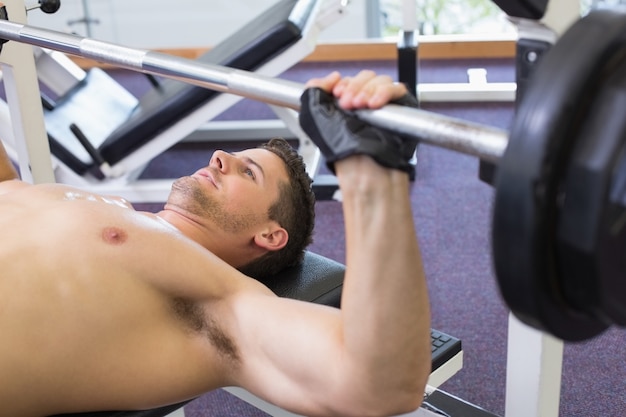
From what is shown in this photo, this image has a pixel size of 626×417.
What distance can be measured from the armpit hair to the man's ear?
14.5 inches

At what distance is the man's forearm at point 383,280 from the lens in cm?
96

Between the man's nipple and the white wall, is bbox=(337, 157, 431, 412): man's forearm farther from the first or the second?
the white wall

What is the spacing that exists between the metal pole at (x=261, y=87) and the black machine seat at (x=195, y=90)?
1241 millimetres

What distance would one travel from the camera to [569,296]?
81cm

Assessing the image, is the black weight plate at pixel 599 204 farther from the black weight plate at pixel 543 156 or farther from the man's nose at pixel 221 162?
the man's nose at pixel 221 162

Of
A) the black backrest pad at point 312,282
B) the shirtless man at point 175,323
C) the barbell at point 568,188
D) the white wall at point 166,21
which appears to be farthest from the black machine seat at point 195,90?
the barbell at point 568,188

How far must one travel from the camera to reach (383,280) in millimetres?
984

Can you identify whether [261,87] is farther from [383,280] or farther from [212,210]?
[212,210]

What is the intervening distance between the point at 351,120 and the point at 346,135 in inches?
0.9

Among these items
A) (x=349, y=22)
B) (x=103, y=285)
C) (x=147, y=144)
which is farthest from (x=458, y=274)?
(x=349, y=22)

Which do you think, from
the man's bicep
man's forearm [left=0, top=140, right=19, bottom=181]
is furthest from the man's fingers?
man's forearm [left=0, top=140, right=19, bottom=181]

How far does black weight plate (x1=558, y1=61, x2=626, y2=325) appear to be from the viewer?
72 centimetres

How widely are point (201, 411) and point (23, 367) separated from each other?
37.0 inches

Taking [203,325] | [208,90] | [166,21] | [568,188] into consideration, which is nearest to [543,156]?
[568,188]
